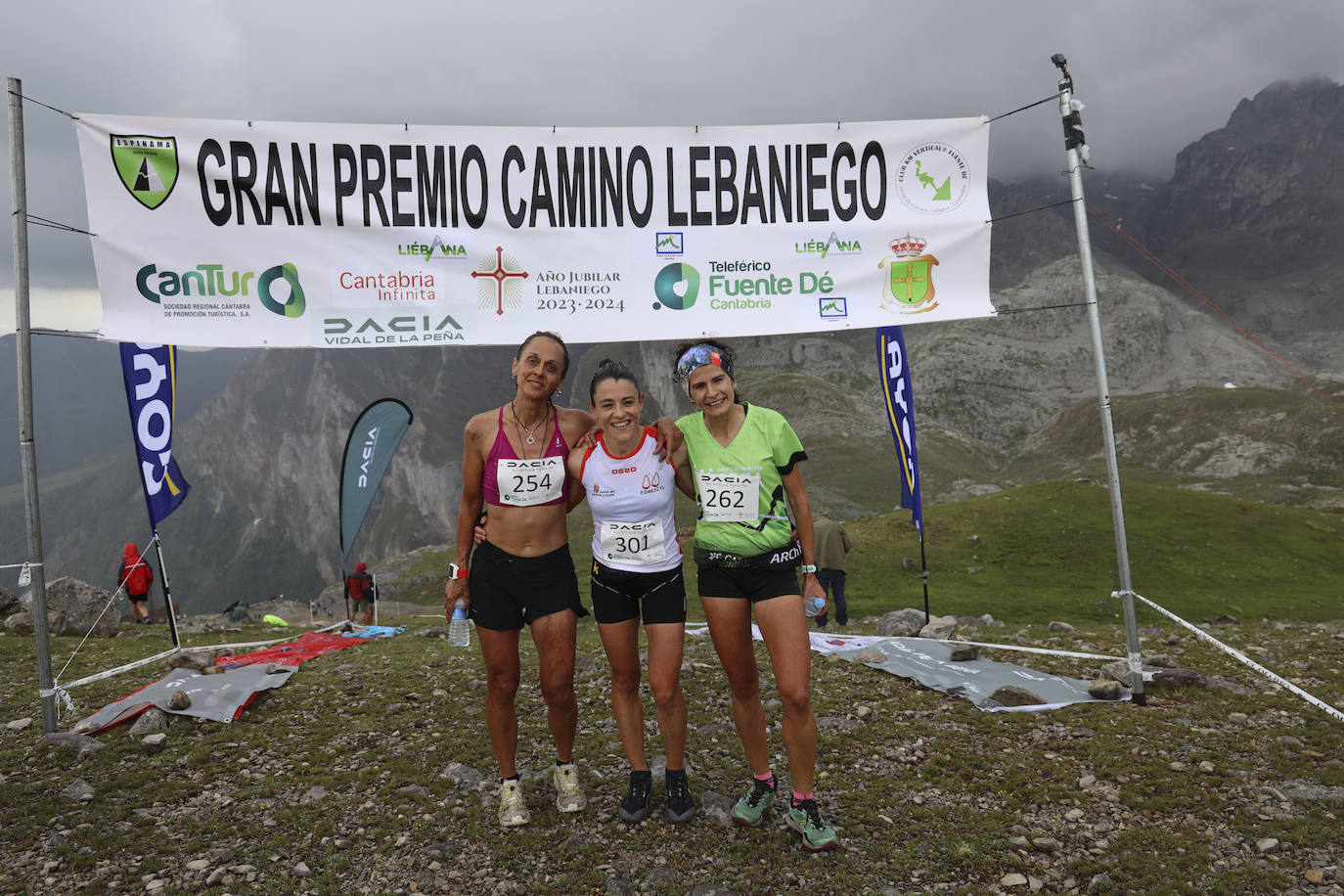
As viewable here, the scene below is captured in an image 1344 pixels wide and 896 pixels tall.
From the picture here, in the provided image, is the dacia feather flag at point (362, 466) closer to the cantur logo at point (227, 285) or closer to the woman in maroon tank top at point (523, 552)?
the cantur logo at point (227, 285)

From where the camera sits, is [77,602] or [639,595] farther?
[77,602]

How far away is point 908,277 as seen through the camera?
852cm

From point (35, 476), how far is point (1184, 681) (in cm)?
1298

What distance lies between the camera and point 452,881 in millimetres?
4977

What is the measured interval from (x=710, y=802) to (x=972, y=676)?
4643mm

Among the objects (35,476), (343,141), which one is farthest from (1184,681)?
(35,476)

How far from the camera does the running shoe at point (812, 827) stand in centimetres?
514

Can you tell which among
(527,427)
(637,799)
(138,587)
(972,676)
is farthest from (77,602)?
(972,676)

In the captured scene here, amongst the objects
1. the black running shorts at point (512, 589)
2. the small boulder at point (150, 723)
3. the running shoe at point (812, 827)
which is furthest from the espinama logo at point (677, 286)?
the small boulder at point (150, 723)

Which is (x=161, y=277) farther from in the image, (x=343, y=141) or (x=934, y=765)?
(x=934, y=765)

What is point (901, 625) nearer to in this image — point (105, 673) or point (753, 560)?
point (753, 560)

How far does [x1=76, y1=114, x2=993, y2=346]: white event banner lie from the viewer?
764 cm

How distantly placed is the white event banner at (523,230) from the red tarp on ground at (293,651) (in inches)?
217

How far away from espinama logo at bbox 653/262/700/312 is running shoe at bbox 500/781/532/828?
5.17 metres
